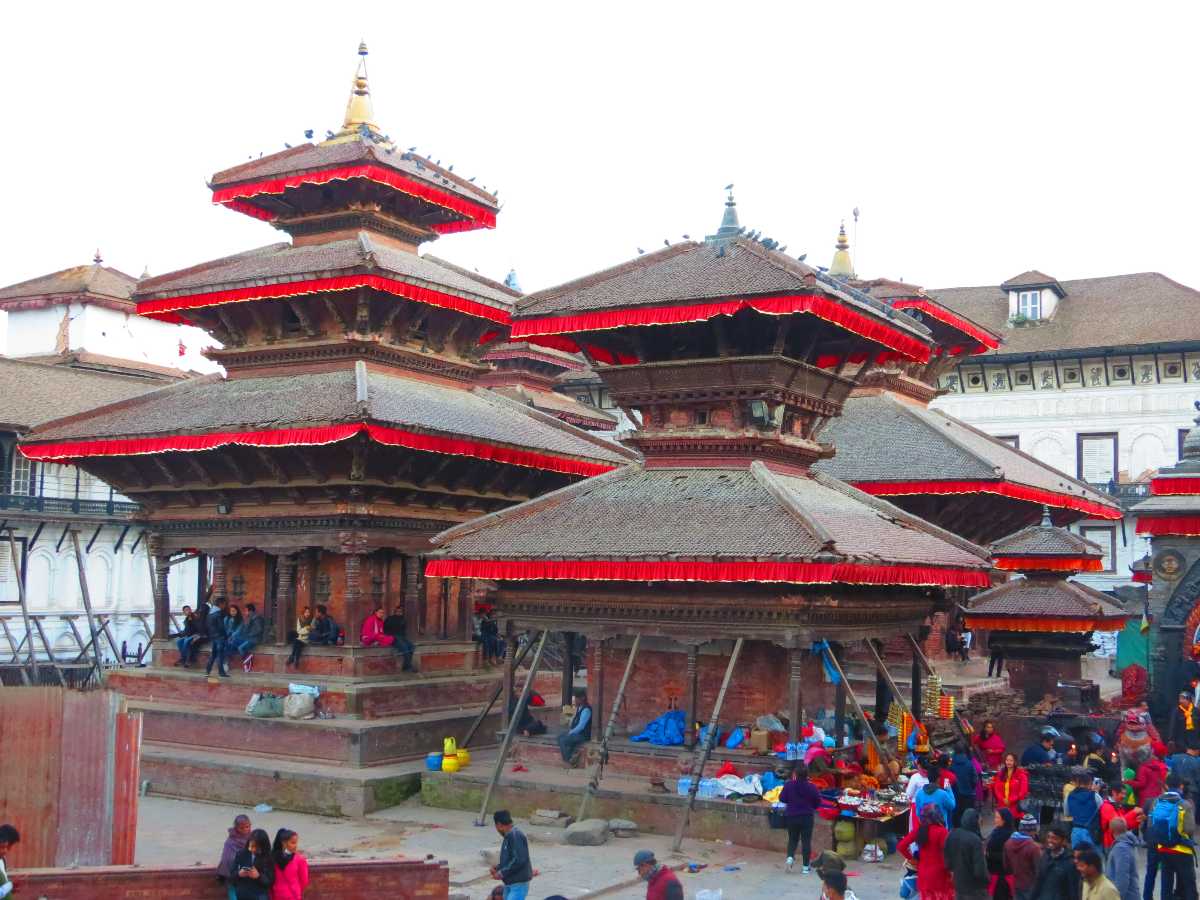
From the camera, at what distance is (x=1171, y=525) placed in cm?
2572

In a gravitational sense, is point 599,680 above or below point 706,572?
below

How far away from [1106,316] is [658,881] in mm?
43802

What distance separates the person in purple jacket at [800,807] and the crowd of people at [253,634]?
28.6ft

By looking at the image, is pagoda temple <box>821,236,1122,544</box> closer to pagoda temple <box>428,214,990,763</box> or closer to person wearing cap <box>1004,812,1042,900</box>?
pagoda temple <box>428,214,990,763</box>

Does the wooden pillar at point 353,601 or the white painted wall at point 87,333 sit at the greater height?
the white painted wall at point 87,333

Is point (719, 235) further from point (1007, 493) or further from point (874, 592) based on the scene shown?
point (1007, 493)

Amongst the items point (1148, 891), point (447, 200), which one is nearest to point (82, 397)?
point (447, 200)

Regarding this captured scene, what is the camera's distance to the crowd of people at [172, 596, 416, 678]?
21.9 metres

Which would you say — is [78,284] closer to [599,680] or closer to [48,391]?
[48,391]

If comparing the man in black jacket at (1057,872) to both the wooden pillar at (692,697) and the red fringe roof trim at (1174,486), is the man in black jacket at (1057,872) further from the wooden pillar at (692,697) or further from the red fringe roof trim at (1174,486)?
the red fringe roof trim at (1174,486)

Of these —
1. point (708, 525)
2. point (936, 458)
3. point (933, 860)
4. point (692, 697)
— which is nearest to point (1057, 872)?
point (933, 860)

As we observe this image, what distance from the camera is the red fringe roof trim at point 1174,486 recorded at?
2608 cm

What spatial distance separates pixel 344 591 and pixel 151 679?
391cm

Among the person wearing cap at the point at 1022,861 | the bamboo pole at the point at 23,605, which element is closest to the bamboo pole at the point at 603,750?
the person wearing cap at the point at 1022,861
